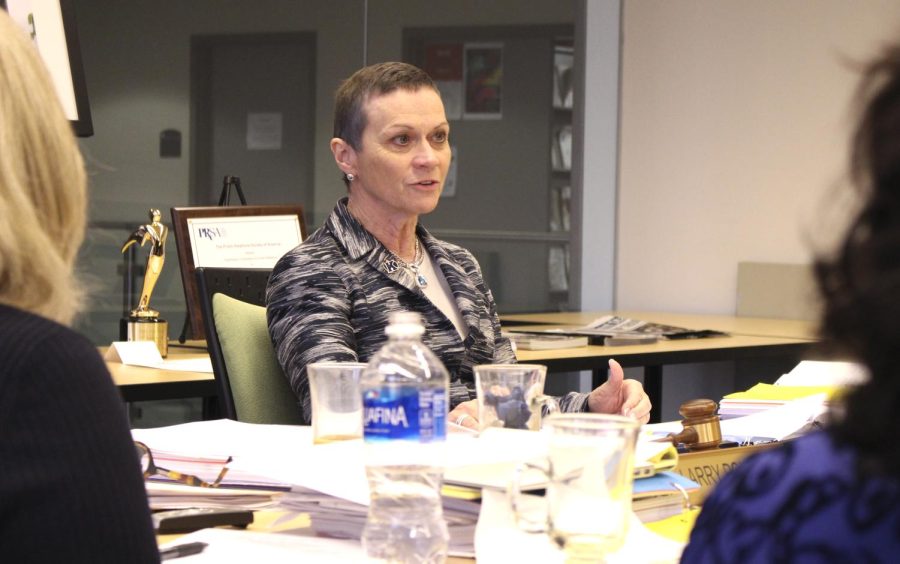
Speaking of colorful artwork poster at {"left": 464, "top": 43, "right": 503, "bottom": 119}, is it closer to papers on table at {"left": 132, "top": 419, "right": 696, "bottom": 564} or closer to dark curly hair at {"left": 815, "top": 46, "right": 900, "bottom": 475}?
papers on table at {"left": 132, "top": 419, "right": 696, "bottom": 564}

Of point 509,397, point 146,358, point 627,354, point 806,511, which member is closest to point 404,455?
point 509,397

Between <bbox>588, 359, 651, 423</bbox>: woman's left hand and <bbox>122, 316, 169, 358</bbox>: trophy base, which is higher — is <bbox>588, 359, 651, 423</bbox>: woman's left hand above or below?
above

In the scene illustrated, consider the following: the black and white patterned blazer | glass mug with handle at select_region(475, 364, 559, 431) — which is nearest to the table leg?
the black and white patterned blazer

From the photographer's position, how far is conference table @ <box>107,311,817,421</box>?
267 centimetres

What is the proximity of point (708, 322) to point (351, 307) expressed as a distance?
284cm

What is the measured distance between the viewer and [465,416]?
1821 mm

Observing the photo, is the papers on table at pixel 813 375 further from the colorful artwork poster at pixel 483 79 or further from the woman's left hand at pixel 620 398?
the colorful artwork poster at pixel 483 79

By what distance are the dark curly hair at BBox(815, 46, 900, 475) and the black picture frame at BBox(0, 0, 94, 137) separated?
237 cm

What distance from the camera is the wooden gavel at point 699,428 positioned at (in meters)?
1.63

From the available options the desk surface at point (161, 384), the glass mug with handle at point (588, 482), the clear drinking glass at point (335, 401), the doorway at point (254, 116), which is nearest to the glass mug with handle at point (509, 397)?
the clear drinking glass at point (335, 401)

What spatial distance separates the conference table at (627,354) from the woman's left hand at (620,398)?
65cm

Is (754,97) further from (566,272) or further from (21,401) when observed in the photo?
(21,401)

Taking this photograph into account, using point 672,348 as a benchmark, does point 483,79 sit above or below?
above

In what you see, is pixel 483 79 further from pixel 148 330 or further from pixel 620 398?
pixel 620 398
